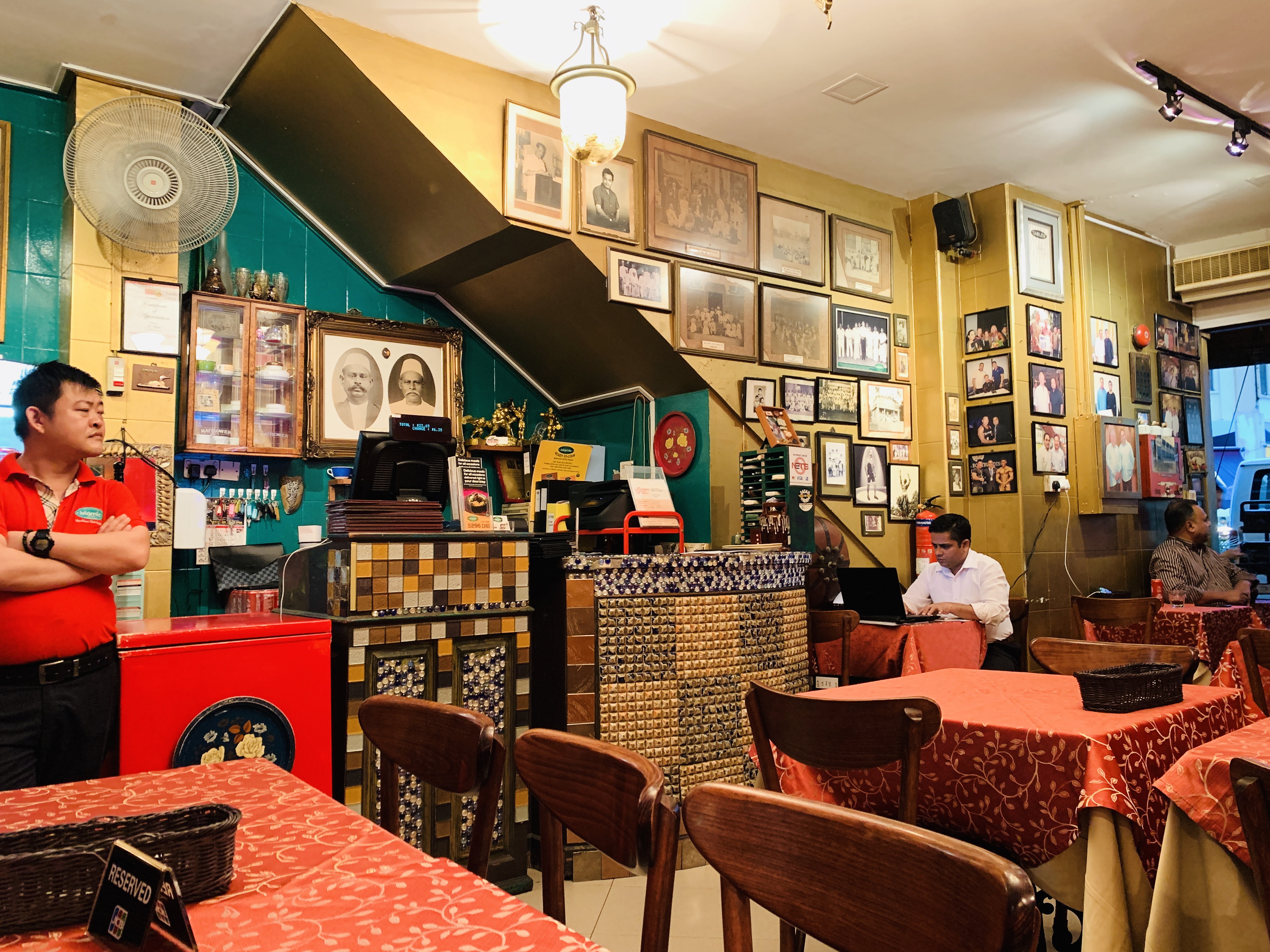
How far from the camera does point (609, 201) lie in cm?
541

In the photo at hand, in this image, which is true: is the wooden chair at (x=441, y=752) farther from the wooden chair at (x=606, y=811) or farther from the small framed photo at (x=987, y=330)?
the small framed photo at (x=987, y=330)

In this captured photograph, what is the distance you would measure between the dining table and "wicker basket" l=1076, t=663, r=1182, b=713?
3 cm

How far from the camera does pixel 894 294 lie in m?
6.94

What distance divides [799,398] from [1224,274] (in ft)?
14.9

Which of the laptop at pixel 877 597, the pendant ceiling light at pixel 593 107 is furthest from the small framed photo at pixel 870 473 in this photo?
the pendant ceiling light at pixel 593 107

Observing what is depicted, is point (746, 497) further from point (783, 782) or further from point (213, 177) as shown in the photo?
point (213, 177)

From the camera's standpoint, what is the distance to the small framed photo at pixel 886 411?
6.64 meters

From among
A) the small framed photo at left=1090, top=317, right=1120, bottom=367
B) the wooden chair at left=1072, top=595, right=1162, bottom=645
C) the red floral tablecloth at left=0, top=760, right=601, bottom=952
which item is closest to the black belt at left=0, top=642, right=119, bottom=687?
the red floral tablecloth at left=0, top=760, right=601, bottom=952

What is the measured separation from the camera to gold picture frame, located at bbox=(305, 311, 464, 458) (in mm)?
5707

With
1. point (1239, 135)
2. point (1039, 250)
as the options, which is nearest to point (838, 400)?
point (1039, 250)

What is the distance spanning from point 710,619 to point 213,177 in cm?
361

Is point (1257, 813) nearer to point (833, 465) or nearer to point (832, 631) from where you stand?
point (832, 631)

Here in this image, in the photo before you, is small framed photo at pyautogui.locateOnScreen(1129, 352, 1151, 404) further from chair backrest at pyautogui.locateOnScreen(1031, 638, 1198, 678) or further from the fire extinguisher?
chair backrest at pyautogui.locateOnScreen(1031, 638, 1198, 678)

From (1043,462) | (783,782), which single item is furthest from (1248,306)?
(783,782)
